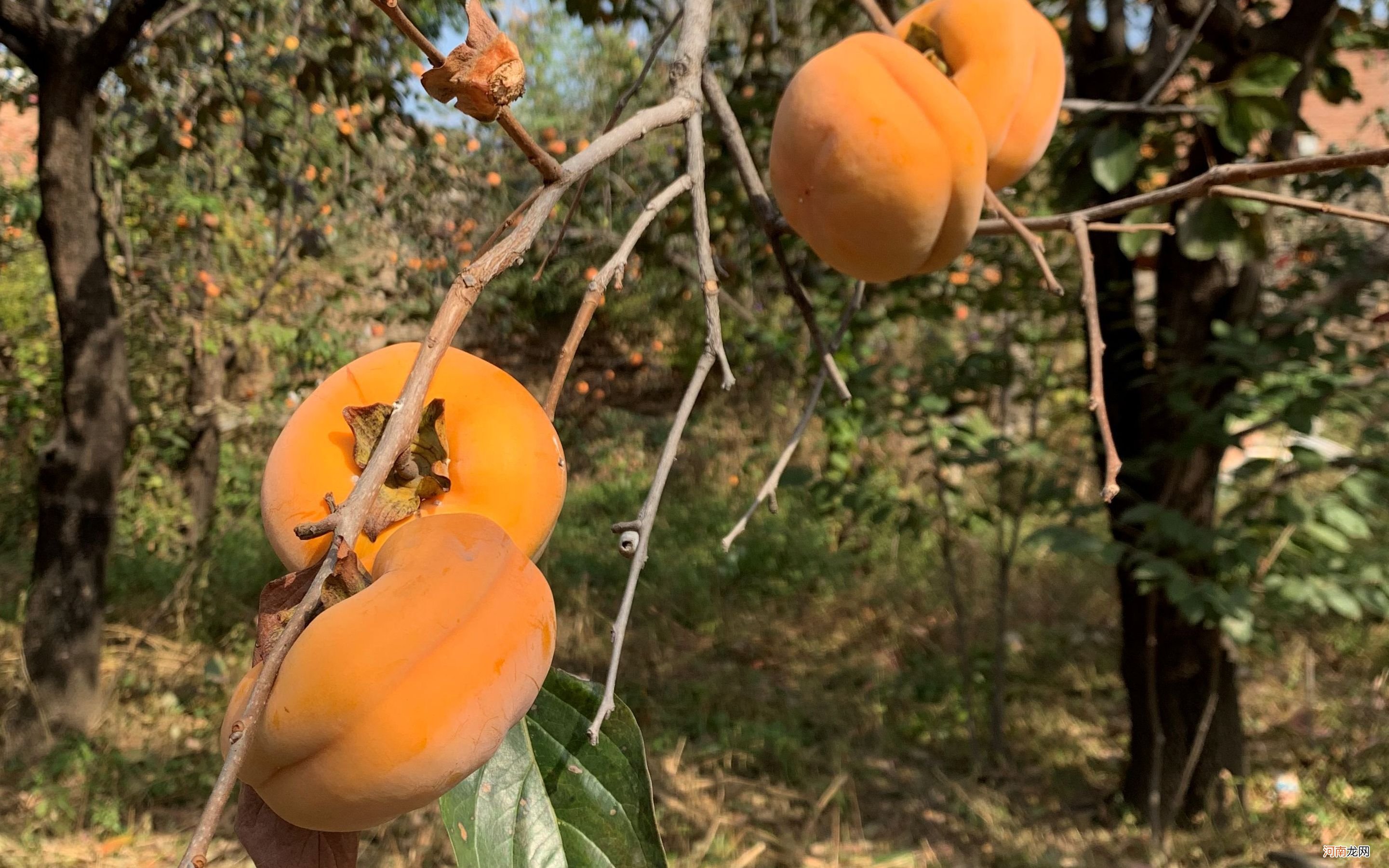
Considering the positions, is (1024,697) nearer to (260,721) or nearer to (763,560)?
(763,560)

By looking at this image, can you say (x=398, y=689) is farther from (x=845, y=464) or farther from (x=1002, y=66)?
(x=845, y=464)

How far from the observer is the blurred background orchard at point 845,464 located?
1.99 metres

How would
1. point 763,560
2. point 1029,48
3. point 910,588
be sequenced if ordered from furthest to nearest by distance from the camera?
point 763,560 → point 910,588 → point 1029,48

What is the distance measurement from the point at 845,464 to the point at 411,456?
13.3 feet

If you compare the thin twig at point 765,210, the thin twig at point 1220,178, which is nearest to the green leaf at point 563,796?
the thin twig at point 765,210

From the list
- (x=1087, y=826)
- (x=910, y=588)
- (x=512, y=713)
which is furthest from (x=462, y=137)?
(x=512, y=713)

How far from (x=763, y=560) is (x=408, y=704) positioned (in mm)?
4360

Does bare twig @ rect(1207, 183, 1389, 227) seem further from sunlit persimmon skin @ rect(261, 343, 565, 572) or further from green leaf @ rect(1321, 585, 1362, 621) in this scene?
green leaf @ rect(1321, 585, 1362, 621)

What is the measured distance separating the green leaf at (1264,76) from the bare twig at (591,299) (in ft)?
4.06

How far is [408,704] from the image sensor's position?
15.8 inches

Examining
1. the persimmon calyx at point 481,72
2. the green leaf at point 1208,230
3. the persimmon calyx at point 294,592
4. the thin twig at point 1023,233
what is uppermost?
the persimmon calyx at point 481,72

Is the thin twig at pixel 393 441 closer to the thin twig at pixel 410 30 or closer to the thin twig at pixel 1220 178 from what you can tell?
the thin twig at pixel 410 30

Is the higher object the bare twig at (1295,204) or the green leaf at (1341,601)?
the bare twig at (1295,204)

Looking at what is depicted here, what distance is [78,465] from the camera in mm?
2855
